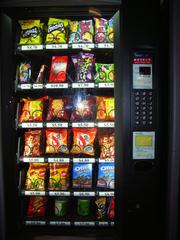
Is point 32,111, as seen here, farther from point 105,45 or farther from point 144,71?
point 144,71

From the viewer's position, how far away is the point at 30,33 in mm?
1816

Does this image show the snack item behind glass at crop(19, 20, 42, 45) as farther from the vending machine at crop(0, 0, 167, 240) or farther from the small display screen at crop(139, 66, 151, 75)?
the small display screen at crop(139, 66, 151, 75)

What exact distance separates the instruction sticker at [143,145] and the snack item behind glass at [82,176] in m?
0.48

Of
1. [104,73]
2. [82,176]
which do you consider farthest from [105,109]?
[82,176]

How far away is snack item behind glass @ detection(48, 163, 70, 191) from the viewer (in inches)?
73.3

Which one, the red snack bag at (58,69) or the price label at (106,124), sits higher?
the red snack bag at (58,69)

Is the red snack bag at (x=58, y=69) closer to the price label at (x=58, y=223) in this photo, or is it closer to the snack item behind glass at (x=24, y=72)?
the snack item behind glass at (x=24, y=72)

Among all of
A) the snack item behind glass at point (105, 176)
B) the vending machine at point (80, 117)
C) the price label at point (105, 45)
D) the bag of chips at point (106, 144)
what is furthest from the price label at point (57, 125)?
the price label at point (105, 45)

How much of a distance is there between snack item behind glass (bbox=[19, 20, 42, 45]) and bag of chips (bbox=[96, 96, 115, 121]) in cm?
63

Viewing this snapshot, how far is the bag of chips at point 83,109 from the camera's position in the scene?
1.87 metres

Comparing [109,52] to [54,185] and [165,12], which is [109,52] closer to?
[165,12]

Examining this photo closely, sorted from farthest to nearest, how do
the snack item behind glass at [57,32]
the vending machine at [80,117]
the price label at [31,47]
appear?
1. the snack item behind glass at [57,32]
2. the price label at [31,47]
3. the vending machine at [80,117]

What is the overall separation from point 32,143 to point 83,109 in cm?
47

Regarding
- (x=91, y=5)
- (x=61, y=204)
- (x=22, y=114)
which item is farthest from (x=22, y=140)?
(x=91, y=5)
